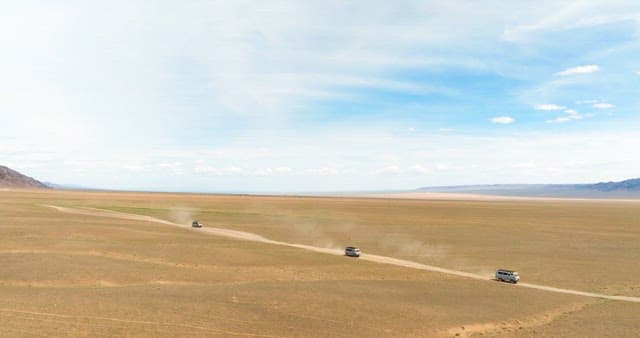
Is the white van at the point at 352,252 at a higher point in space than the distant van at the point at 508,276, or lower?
higher

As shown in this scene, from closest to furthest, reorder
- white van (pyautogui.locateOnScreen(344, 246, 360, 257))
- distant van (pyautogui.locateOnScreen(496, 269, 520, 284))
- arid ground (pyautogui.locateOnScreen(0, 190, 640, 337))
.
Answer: arid ground (pyautogui.locateOnScreen(0, 190, 640, 337)) < distant van (pyautogui.locateOnScreen(496, 269, 520, 284)) < white van (pyautogui.locateOnScreen(344, 246, 360, 257))

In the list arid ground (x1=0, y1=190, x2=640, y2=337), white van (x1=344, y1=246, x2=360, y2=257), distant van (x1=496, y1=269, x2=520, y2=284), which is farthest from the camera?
white van (x1=344, y1=246, x2=360, y2=257)

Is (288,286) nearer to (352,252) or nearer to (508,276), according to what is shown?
(352,252)

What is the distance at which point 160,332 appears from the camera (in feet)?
92.6

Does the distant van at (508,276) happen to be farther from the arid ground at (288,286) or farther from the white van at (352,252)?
the white van at (352,252)

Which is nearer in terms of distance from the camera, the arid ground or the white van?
the arid ground

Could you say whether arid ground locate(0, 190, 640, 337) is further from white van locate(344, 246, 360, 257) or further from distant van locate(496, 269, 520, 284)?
white van locate(344, 246, 360, 257)

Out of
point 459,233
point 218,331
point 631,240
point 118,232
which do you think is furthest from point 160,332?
point 631,240

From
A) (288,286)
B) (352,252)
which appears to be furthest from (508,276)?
(288,286)

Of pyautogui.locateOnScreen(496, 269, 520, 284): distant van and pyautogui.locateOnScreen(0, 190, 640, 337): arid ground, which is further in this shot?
pyautogui.locateOnScreen(496, 269, 520, 284): distant van

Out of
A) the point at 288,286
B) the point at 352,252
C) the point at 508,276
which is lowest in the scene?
the point at 508,276

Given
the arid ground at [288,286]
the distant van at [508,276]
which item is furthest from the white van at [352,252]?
the distant van at [508,276]

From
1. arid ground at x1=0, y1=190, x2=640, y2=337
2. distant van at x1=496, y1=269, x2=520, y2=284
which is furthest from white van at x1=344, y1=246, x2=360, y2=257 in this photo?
distant van at x1=496, y1=269, x2=520, y2=284

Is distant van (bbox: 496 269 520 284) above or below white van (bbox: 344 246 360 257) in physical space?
below
